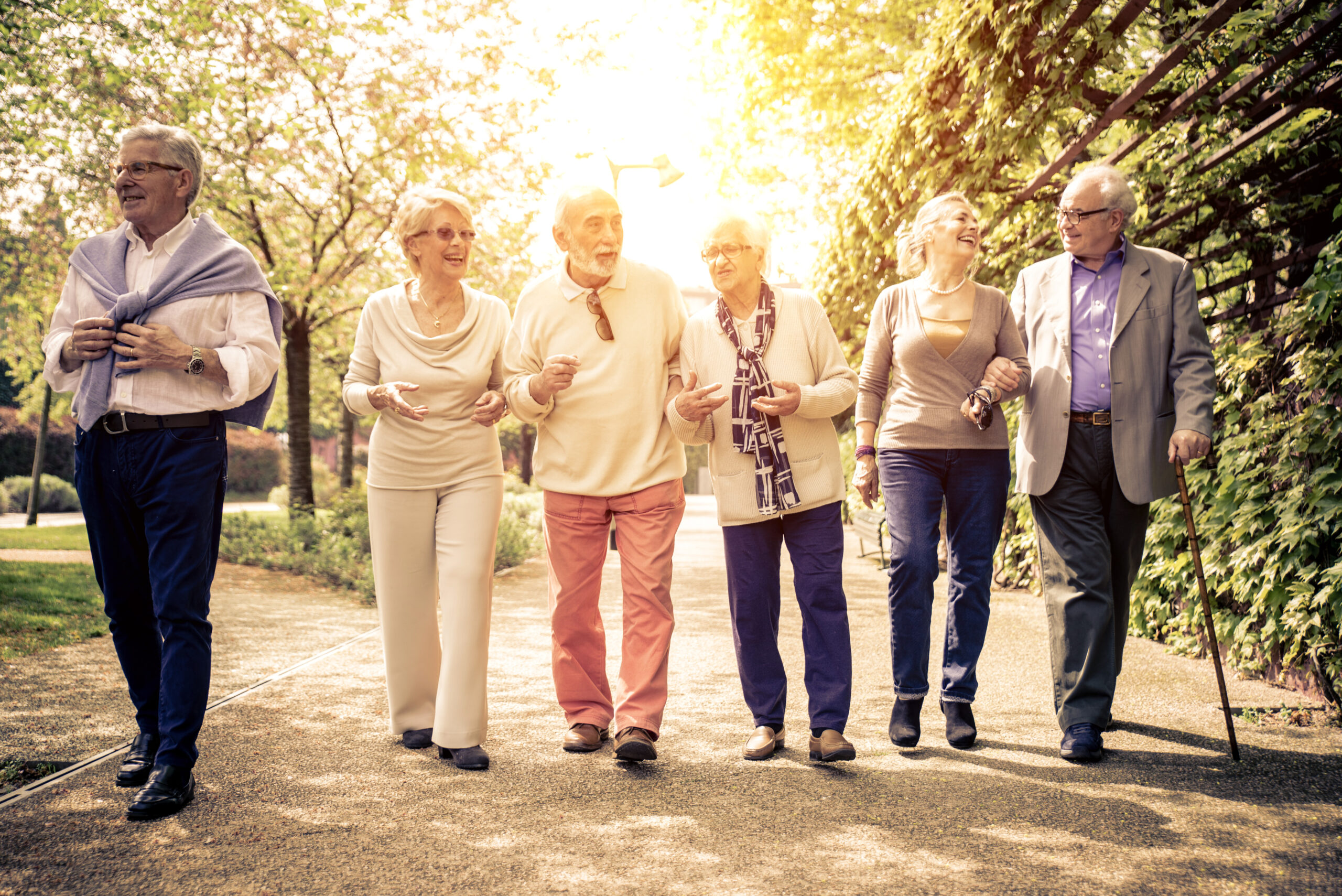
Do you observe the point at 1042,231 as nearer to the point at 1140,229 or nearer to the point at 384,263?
the point at 1140,229

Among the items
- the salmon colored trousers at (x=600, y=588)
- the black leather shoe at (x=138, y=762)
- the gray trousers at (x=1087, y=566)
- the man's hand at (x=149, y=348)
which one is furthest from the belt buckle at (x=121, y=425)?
the gray trousers at (x=1087, y=566)

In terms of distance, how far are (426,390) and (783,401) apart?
4.61 feet

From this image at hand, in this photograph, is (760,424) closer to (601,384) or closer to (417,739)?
(601,384)

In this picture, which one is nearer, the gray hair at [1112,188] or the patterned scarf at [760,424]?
the patterned scarf at [760,424]

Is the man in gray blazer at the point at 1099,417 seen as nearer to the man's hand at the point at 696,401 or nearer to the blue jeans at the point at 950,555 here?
the blue jeans at the point at 950,555

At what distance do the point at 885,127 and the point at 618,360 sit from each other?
4.41m

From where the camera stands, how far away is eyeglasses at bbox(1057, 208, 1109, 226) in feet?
12.8

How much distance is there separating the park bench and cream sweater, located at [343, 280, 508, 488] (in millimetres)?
7032

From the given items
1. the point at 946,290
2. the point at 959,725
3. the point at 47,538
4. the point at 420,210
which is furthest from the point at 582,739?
the point at 47,538

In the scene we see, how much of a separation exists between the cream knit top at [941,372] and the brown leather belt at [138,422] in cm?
256

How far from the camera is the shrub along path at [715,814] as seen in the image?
259cm

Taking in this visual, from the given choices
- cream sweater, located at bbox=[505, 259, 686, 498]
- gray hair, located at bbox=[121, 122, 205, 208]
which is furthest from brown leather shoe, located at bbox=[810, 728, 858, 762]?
gray hair, located at bbox=[121, 122, 205, 208]

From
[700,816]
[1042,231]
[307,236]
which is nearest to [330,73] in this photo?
[307,236]

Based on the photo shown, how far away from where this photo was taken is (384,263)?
13.6 meters
